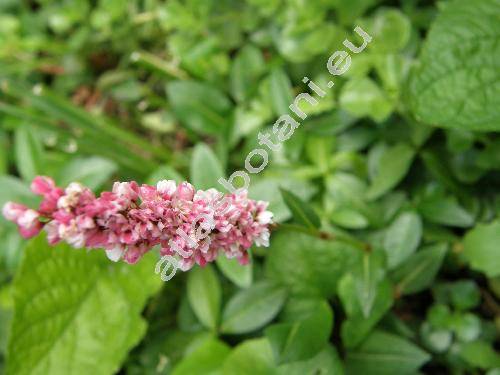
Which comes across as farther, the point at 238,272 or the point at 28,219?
the point at 238,272

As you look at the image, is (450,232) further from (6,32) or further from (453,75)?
(6,32)

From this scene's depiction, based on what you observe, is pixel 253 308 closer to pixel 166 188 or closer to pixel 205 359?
pixel 205 359

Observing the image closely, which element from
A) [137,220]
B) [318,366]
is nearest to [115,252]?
[137,220]

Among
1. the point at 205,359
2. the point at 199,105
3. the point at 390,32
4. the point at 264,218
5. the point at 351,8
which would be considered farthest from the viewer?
the point at 199,105

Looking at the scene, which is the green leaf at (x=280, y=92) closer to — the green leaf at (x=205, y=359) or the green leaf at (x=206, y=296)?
the green leaf at (x=206, y=296)

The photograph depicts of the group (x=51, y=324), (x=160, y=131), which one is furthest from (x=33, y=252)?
(x=160, y=131)

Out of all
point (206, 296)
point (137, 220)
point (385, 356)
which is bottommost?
point (385, 356)
